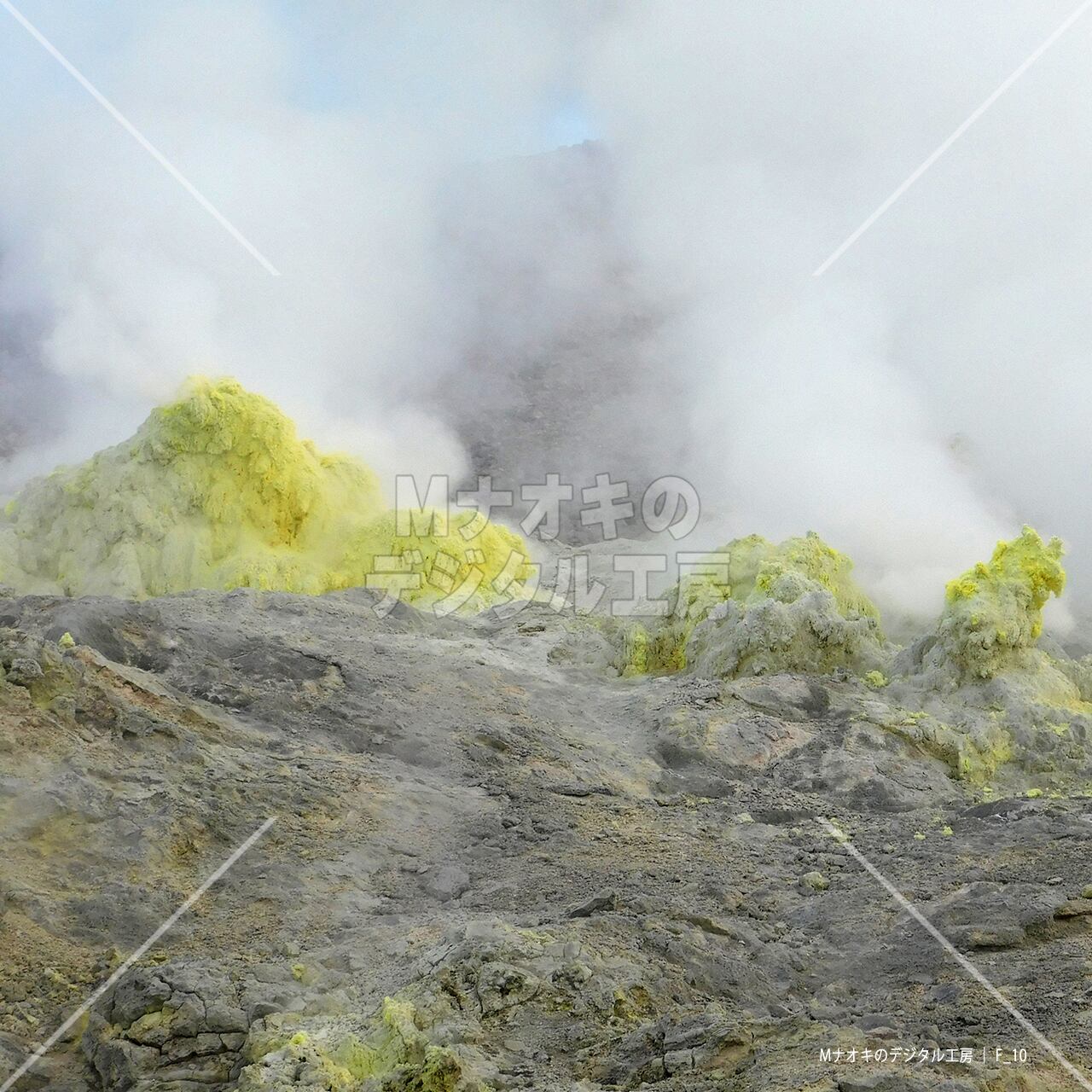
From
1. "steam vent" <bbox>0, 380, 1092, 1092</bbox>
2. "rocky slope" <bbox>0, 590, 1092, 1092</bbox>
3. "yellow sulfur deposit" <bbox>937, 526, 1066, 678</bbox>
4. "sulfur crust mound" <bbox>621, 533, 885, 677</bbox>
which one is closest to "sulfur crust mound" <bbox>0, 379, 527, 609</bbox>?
"steam vent" <bbox>0, 380, 1092, 1092</bbox>

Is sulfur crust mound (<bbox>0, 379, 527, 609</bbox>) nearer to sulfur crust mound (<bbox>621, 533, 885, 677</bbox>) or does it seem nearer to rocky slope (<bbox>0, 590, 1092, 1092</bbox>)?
sulfur crust mound (<bbox>621, 533, 885, 677</bbox>)

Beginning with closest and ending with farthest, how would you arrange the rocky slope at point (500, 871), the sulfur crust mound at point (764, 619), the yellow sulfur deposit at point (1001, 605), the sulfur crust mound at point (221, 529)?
the rocky slope at point (500, 871) < the yellow sulfur deposit at point (1001, 605) < the sulfur crust mound at point (764, 619) < the sulfur crust mound at point (221, 529)

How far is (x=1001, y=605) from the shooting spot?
29.1 ft

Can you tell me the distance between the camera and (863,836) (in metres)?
6.07

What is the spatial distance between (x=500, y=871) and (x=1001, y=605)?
5226 mm

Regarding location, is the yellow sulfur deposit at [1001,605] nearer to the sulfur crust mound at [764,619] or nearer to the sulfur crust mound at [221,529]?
the sulfur crust mound at [764,619]

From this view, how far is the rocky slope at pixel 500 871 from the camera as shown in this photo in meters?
3.46

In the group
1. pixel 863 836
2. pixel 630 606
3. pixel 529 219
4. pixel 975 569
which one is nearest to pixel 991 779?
pixel 975 569

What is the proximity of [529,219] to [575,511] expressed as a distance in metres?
15.1

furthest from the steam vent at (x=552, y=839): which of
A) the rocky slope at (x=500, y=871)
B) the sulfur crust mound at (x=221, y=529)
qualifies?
the sulfur crust mound at (x=221, y=529)

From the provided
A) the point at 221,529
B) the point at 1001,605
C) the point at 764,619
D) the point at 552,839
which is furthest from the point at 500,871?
the point at 221,529

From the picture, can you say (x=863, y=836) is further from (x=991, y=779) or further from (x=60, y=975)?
(x=60, y=975)

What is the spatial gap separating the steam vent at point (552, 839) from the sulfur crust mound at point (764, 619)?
34mm

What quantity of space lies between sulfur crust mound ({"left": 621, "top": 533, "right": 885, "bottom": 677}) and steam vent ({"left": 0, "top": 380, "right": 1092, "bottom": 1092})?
1.3 inches
